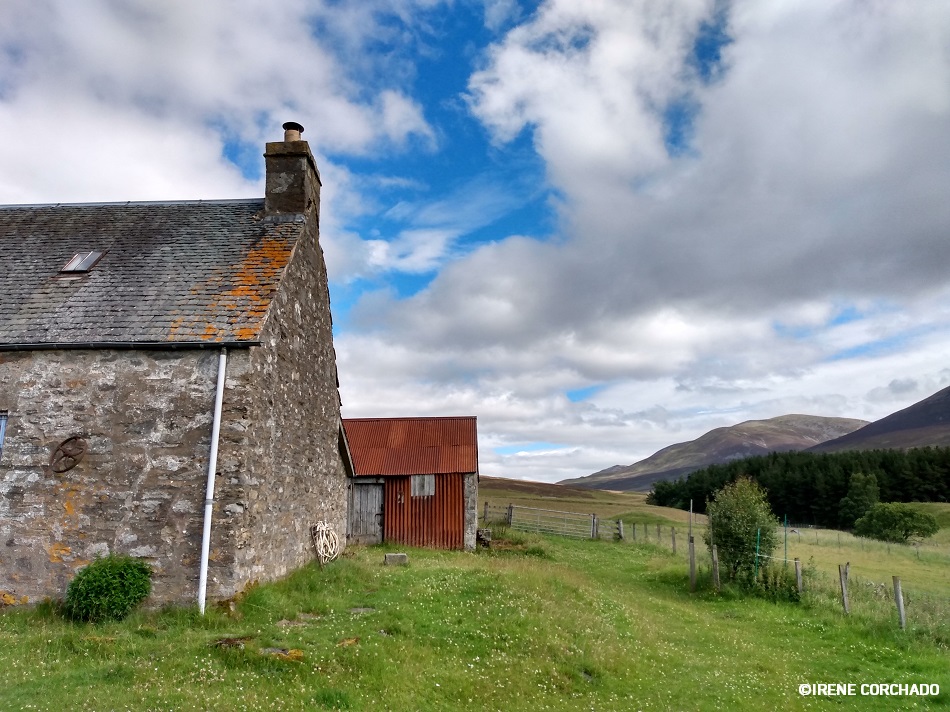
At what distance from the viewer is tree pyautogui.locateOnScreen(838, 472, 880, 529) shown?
63.9 meters

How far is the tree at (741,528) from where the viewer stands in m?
17.8

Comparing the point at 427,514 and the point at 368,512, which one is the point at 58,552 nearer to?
the point at 368,512

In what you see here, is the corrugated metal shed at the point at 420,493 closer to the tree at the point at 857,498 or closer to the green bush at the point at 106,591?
the green bush at the point at 106,591

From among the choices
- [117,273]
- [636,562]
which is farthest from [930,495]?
[117,273]

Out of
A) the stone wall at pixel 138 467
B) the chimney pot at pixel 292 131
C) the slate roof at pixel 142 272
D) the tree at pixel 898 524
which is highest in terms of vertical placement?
the chimney pot at pixel 292 131

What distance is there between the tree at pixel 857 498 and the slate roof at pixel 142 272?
69.6m

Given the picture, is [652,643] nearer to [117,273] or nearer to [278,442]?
[278,442]

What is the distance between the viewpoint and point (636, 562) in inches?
976

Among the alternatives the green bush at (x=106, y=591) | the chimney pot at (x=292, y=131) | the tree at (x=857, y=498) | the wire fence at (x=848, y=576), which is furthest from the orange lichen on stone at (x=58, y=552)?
the tree at (x=857, y=498)

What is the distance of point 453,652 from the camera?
952cm

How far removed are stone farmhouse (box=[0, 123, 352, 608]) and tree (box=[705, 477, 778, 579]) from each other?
498 inches

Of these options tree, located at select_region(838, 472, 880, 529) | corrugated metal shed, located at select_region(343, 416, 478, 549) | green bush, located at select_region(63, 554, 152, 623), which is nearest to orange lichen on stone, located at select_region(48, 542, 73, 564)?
green bush, located at select_region(63, 554, 152, 623)

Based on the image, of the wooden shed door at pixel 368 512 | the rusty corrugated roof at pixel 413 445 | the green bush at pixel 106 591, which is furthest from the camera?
the rusty corrugated roof at pixel 413 445

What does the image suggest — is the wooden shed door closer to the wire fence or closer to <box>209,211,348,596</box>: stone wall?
<box>209,211,348,596</box>: stone wall
